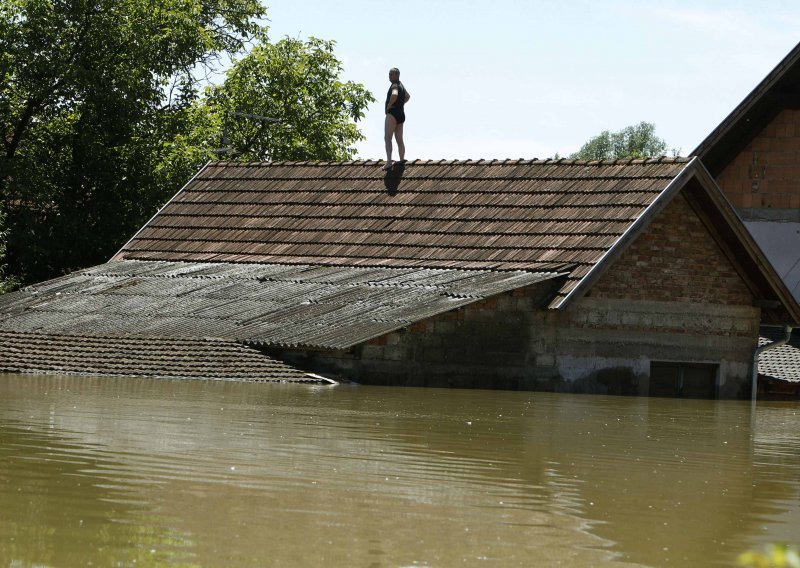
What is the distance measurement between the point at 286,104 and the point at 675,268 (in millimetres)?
26856

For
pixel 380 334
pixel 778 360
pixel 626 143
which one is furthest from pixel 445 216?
pixel 626 143

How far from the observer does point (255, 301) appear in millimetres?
22812

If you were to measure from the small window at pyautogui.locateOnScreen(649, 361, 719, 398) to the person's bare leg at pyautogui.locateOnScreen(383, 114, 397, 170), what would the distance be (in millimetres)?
6975

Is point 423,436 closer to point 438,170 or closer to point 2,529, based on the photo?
Result: point 2,529

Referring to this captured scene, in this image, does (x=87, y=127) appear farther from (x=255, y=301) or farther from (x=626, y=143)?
(x=626, y=143)

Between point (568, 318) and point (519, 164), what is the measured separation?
5089 millimetres

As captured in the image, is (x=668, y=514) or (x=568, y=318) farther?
(x=568, y=318)

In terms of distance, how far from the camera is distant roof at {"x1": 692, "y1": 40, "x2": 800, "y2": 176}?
27.8 metres

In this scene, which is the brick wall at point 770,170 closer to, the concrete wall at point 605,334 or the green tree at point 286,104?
the concrete wall at point 605,334

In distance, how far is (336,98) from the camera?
4959cm

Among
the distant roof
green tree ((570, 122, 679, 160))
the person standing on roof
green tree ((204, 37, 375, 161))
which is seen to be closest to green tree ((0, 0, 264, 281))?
green tree ((204, 37, 375, 161))

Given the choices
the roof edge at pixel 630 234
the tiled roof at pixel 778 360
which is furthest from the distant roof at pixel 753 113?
the roof edge at pixel 630 234

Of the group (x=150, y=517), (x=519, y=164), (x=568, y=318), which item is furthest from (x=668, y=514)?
(x=519, y=164)

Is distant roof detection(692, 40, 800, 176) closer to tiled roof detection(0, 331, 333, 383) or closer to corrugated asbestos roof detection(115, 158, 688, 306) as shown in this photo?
corrugated asbestos roof detection(115, 158, 688, 306)
